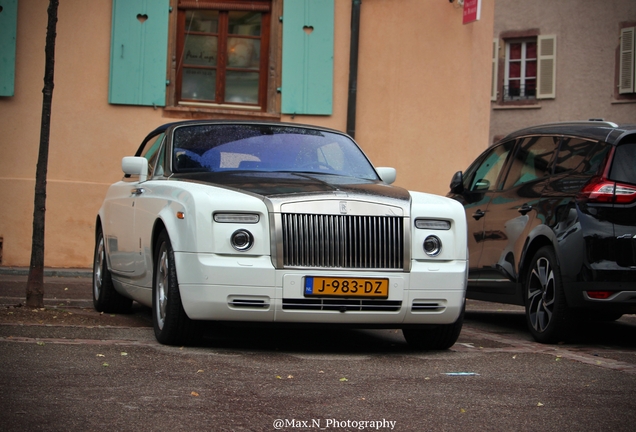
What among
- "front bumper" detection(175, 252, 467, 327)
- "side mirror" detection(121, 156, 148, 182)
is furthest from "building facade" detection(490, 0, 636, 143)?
"front bumper" detection(175, 252, 467, 327)

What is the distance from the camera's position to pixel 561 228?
24.6 ft

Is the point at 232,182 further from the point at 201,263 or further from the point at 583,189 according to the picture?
the point at 583,189

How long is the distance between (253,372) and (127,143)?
9.88 meters

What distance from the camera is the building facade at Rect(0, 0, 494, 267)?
14.6 metres

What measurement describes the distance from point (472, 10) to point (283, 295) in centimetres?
1033

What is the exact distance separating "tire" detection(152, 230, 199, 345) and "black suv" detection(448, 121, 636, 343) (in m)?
2.78

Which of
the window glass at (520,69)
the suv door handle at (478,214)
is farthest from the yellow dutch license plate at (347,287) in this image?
the window glass at (520,69)

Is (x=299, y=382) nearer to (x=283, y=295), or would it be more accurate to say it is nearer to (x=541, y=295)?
(x=283, y=295)

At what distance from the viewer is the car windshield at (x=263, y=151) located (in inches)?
289

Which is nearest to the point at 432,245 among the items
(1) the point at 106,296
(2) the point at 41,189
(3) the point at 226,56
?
(1) the point at 106,296

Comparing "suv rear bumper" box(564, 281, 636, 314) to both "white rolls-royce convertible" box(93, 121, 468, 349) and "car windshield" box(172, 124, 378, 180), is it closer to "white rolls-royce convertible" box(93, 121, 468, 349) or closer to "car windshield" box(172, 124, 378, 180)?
"white rolls-royce convertible" box(93, 121, 468, 349)

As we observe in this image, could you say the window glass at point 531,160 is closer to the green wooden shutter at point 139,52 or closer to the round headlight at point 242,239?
the round headlight at point 242,239

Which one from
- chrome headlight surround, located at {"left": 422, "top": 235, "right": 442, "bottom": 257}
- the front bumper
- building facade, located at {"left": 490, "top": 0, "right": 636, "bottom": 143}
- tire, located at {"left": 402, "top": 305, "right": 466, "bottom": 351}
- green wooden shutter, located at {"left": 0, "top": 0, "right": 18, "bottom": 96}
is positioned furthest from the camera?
building facade, located at {"left": 490, "top": 0, "right": 636, "bottom": 143}

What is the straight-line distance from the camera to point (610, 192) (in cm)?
721
